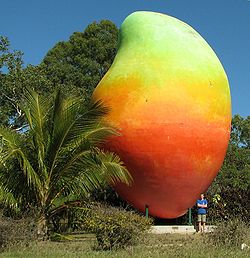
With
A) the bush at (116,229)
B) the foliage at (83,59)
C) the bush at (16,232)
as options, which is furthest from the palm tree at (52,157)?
the foliage at (83,59)

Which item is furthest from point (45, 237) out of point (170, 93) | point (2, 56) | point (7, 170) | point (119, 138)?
point (2, 56)

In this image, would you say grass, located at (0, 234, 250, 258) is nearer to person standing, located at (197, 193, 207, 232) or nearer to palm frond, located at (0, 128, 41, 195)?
palm frond, located at (0, 128, 41, 195)

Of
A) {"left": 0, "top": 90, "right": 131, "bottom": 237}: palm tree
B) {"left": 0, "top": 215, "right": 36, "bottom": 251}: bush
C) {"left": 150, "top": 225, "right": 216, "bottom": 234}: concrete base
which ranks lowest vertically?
{"left": 150, "top": 225, "right": 216, "bottom": 234}: concrete base

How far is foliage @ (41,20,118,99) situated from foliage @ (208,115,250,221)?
8.82 metres

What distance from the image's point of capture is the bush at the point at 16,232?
9469 mm

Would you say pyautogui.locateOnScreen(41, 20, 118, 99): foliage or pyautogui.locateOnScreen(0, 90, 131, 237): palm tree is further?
pyautogui.locateOnScreen(41, 20, 118, 99): foliage

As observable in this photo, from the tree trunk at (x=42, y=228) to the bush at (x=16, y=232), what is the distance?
225 millimetres

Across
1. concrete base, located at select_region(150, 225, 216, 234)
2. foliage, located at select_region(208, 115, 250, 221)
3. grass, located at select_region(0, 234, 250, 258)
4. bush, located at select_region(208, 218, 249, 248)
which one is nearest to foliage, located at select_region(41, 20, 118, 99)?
foliage, located at select_region(208, 115, 250, 221)

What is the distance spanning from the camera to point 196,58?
1339cm

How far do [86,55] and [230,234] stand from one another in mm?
19330

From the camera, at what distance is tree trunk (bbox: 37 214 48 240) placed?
10422 millimetres

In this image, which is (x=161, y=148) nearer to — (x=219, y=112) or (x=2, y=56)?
(x=219, y=112)

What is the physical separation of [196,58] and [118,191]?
14.1 feet

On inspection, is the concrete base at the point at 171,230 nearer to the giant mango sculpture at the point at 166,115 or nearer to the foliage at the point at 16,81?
the giant mango sculpture at the point at 166,115
